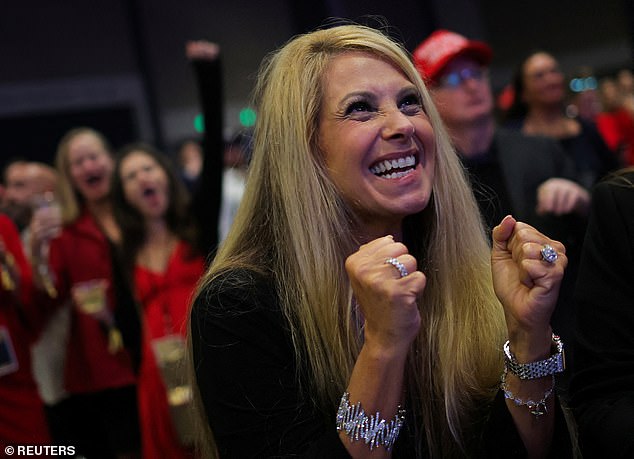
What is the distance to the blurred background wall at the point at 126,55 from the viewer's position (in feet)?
23.8

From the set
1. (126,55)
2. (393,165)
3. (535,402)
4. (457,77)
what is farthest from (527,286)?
(126,55)

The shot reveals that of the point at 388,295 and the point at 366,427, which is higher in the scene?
the point at 388,295

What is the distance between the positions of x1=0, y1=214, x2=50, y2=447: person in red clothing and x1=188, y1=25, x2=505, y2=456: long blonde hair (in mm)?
1384

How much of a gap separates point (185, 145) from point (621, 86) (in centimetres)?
413

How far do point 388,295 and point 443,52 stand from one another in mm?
2128

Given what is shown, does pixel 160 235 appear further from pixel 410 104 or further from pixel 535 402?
pixel 535 402

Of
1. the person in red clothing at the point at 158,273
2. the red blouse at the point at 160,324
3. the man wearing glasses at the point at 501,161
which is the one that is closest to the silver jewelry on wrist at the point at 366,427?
the man wearing glasses at the point at 501,161

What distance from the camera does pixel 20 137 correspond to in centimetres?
805

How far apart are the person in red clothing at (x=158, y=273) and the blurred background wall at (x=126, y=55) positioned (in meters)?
2.94

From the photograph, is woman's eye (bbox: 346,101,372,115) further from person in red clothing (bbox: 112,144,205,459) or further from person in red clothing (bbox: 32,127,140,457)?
person in red clothing (bbox: 32,127,140,457)

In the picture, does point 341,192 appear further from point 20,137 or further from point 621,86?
point 20,137

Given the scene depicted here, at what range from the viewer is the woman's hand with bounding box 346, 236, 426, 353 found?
49.1 inches

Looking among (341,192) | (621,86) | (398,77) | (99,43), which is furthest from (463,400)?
(99,43)

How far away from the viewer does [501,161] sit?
2836mm
